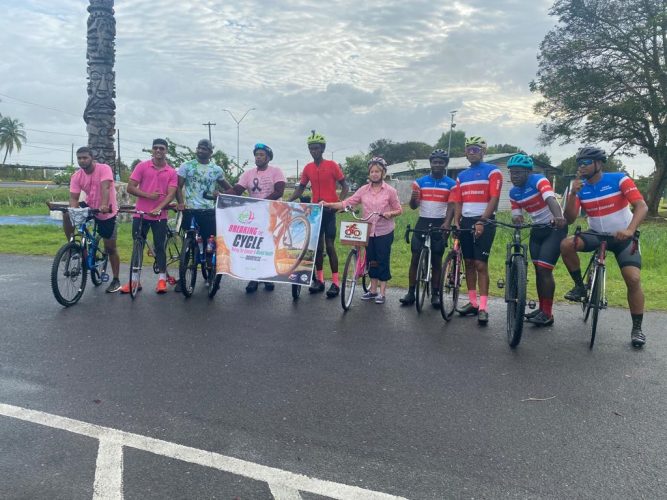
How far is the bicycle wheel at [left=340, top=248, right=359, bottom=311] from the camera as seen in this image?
6.73 meters

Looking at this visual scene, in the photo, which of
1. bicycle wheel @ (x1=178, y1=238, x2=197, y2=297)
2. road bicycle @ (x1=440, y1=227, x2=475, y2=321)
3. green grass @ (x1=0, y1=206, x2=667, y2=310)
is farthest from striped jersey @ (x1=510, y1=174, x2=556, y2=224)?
bicycle wheel @ (x1=178, y1=238, x2=197, y2=297)

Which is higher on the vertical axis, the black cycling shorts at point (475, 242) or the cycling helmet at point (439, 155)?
the cycling helmet at point (439, 155)

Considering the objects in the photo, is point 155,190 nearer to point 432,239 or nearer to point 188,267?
point 188,267

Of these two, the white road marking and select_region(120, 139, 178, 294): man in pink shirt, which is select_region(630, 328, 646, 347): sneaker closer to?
the white road marking

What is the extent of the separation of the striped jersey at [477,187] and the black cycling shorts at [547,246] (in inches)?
26.2

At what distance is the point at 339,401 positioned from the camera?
3977 mm

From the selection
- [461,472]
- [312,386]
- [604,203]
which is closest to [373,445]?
[461,472]

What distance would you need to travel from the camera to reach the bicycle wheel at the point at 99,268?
754 centimetres

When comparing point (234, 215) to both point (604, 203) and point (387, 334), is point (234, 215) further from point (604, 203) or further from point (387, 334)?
point (604, 203)

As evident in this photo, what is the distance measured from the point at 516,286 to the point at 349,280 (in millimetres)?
2212

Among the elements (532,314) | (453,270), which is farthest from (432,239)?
(532,314)

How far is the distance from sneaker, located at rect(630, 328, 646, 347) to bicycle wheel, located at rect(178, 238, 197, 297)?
548 centimetres

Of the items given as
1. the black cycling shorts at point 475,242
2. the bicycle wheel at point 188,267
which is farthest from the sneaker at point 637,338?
the bicycle wheel at point 188,267

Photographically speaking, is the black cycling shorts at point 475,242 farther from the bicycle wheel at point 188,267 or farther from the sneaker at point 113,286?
the sneaker at point 113,286
